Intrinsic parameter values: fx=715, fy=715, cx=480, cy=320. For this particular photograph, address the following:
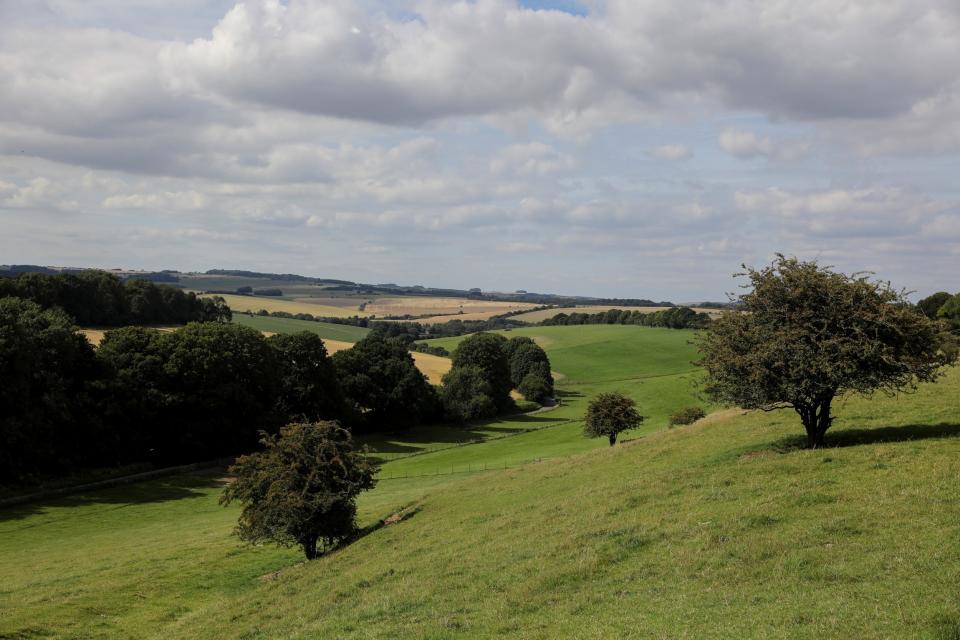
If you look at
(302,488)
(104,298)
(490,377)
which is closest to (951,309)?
(490,377)

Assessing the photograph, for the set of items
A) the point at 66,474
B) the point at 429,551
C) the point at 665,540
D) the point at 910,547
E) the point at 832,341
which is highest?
the point at 832,341

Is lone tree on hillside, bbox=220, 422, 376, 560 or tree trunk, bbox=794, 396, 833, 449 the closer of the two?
tree trunk, bbox=794, 396, 833, 449

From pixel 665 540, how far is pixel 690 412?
4233 centimetres

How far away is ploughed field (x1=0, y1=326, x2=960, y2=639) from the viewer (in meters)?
14.8

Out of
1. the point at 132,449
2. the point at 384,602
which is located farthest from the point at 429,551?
the point at 132,449

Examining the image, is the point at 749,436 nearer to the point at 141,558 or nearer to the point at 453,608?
the point at 453,608

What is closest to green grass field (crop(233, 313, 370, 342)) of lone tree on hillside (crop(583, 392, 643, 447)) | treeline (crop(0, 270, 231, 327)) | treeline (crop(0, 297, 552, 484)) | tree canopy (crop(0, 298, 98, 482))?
treeline (crop(0, 270, 231, 327))

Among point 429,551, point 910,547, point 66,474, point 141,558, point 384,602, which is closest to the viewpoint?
point 910,547

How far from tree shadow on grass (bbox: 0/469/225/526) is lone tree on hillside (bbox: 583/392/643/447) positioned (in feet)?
104

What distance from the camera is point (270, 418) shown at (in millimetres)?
76000

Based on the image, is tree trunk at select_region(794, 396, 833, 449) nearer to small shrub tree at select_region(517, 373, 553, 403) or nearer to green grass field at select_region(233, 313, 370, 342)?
small shrub tree at select_region(517, 373, 553, 403)

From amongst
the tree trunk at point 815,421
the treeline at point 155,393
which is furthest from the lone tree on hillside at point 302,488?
the treeline at point 155,393

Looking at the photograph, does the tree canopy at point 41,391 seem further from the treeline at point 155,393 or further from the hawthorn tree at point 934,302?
the hawthorn tree at point 934,302

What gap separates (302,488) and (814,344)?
22281mm
